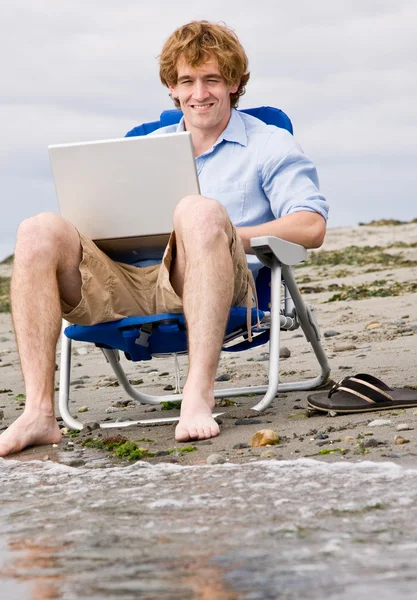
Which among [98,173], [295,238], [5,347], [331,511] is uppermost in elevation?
[98,173]

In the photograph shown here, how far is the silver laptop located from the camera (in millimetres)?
4562

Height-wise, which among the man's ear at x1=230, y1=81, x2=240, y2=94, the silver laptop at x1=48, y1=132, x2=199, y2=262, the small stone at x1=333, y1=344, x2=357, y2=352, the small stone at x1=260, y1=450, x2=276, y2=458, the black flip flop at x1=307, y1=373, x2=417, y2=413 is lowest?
the small stone at x1=333, y1=344, x2=357, y2=352

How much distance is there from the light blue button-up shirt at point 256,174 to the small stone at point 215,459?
1604 millimetres

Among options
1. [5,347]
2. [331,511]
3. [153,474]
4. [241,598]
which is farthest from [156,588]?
[5,347]

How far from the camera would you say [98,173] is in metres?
4.64

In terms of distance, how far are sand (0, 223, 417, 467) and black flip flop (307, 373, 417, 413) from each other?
4 centimetres

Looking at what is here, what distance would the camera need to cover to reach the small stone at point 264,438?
384 centimetres

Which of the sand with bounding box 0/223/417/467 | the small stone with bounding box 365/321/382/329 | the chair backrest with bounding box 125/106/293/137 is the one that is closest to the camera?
the sand with bounding box 0/223/417/467

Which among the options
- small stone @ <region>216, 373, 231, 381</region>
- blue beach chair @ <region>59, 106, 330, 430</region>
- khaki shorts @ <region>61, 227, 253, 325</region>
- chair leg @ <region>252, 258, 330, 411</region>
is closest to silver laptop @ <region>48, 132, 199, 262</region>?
khaki shorts @ <region>61, 227, 253, 325</region>

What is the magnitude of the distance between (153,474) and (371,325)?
4.87 meters

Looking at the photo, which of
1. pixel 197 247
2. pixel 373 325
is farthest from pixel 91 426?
pixel 373 325

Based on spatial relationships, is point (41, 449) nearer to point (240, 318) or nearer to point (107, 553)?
point (240, 318)

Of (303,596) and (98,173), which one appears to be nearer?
(303,596)

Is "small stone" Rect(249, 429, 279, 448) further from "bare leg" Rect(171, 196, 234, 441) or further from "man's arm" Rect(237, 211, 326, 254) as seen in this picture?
"man's arm" Rect(237, 211, 326, 254)
